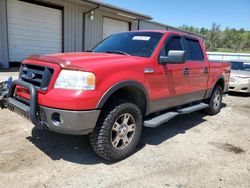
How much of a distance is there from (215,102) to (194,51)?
186 centimetres

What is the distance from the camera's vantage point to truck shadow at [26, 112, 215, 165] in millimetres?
3609

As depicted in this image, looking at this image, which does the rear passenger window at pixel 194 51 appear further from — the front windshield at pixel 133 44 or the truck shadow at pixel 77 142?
the truck shadow at pixel 77 142

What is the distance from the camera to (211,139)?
4.67m

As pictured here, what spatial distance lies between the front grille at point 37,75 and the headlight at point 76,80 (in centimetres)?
19

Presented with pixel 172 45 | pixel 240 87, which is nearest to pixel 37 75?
pixel 172 45

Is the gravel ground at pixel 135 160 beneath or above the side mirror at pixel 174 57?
beneath

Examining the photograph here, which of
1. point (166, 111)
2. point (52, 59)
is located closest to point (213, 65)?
point (166, 111)

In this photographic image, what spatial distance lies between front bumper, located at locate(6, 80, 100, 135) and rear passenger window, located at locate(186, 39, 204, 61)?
2913 millimetres

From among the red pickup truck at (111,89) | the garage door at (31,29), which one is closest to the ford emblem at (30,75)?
the red pickup truck at (111,89)

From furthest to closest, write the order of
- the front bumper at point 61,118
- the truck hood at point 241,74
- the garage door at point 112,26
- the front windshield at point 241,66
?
the garage door at point 112,26 → the front windshield at point 241,66 → the truck hood at point 241,74 → the front bumper at point 61,118

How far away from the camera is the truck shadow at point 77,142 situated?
3609mm

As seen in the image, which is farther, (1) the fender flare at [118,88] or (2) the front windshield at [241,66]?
(2) the front windshield at [241,66]

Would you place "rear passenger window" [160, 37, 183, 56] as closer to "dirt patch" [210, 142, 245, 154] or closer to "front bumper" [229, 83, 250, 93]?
"dirt patch" [210, 142, 245, 154]

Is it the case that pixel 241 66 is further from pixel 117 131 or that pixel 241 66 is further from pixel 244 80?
pixel 117 131
